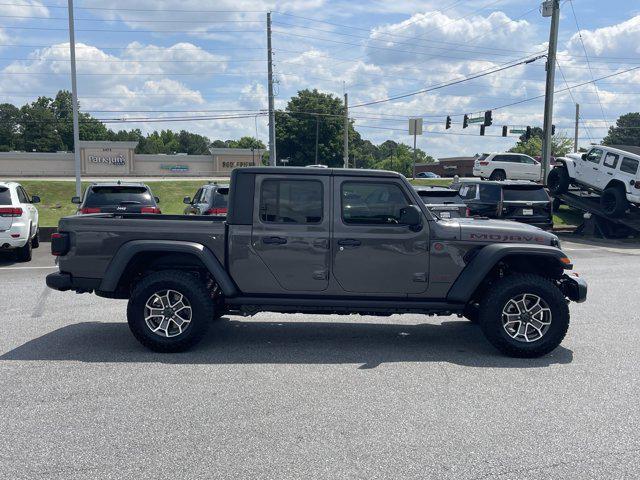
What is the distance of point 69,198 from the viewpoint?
102 ft

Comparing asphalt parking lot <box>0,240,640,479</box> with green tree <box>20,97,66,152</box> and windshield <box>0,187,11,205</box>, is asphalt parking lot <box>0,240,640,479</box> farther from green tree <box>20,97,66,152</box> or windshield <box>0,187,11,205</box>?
green tree <box>20,97,66,152</box>

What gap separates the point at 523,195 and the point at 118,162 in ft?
187

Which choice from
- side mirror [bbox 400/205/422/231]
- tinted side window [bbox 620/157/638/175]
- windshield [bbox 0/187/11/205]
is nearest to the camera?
side mirror [bbox 400/205/422/231]

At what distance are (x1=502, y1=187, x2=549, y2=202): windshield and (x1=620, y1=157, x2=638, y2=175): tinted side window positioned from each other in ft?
15.0

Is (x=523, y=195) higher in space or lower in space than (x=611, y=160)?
lower

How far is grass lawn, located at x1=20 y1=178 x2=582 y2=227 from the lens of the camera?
2336cm

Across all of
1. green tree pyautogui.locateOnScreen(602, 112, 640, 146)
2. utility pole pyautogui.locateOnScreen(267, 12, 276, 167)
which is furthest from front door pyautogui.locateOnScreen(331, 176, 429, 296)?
green tree pyautogui.locateOnScreen(602, 112, 640, 146)

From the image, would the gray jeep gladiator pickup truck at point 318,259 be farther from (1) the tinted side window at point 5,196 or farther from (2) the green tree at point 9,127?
(2) the green tree at point 9,127

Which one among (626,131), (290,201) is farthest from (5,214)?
(626,131)

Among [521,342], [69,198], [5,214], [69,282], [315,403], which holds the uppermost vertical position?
[5,214]

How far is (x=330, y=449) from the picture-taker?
397 cm

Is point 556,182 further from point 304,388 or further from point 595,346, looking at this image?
point 304,388

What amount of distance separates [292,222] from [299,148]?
7846 cm

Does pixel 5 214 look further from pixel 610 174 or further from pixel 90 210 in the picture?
pixel 610 174
